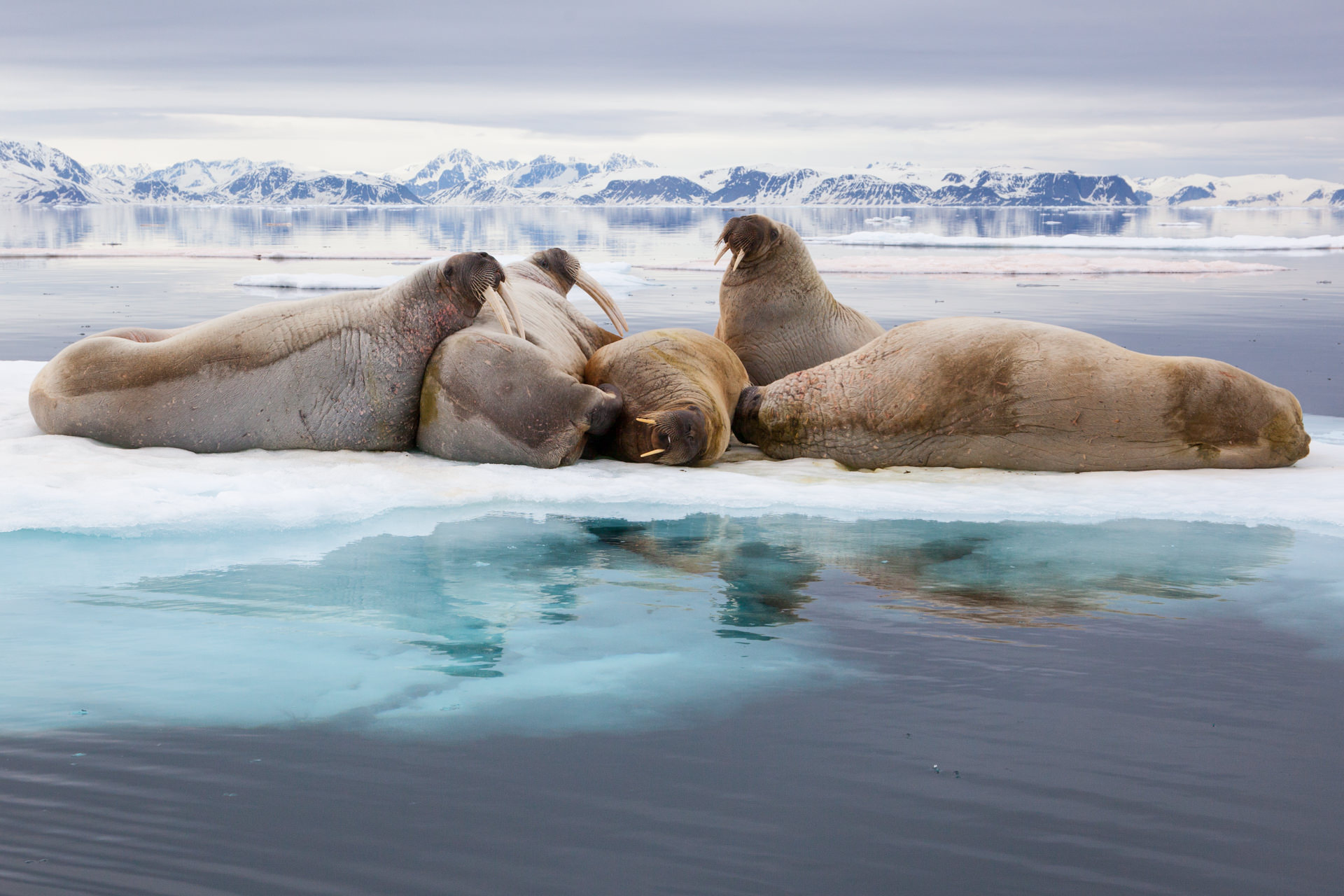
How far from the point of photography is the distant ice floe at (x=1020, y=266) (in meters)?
25.1

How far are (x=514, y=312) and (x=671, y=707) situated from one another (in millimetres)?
4175

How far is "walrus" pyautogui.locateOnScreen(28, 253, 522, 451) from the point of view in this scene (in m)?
6.63

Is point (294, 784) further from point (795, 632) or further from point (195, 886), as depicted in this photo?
point (795, 632)

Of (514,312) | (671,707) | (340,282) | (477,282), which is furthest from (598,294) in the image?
(340,282)

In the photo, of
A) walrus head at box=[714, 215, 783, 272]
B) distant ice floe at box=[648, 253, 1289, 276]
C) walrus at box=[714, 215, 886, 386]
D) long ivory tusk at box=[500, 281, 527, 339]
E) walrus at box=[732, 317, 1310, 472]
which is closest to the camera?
walrus at box=[732, 317, 1310, 472]

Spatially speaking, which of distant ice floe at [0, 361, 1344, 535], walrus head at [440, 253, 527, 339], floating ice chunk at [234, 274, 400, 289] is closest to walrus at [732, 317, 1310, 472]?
distant ice floe at [0, 361, 1344, 535]

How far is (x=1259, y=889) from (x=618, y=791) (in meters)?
1.41

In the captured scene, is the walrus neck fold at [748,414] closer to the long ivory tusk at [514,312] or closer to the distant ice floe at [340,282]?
the long ivory tusk at [514,312]

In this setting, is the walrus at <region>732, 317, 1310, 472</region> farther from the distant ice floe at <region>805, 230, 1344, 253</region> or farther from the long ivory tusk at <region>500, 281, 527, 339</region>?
the distant ice floe at <region>805, 230, 1344, 253</region>

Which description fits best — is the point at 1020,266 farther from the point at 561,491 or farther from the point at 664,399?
the point at 561,491

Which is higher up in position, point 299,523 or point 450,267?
point 450,267

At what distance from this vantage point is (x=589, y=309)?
1739cm

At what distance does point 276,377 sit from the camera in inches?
264

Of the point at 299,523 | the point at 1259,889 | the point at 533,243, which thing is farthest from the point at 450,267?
the point at 533,243
